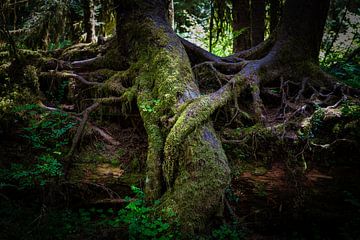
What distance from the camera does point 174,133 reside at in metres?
3.47

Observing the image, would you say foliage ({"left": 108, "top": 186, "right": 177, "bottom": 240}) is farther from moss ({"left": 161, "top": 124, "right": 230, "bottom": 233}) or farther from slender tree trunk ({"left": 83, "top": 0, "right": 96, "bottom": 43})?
slender tree trunk ({"left": 83, "top": 0, "right": 96, "bottom": 43})

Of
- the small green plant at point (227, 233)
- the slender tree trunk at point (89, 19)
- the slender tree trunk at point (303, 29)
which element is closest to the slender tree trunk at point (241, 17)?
the slender tree trunk at point (303, 29)

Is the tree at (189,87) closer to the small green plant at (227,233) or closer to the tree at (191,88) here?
the tree at (191,88)

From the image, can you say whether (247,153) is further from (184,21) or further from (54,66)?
(184,21)

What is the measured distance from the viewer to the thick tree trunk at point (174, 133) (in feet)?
10.2

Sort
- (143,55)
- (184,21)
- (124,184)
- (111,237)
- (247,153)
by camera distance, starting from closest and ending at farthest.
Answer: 1. (111,237)
2. (124,184)
3. (247,153)
4. (143,55)
5. (184,21)

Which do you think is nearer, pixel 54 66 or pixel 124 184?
pixel 124 184

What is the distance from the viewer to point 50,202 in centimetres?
347

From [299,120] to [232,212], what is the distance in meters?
1.88

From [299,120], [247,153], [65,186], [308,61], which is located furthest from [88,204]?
[308,61]

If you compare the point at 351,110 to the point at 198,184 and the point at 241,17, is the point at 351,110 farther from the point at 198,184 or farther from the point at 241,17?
the point at 241,17

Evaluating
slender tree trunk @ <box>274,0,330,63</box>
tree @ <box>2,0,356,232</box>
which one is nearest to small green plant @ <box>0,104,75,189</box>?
tree @ <box>2,0,356,232</box>

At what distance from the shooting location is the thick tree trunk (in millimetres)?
3102

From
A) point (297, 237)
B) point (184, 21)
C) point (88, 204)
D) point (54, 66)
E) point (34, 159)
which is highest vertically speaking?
point (184, 21)
